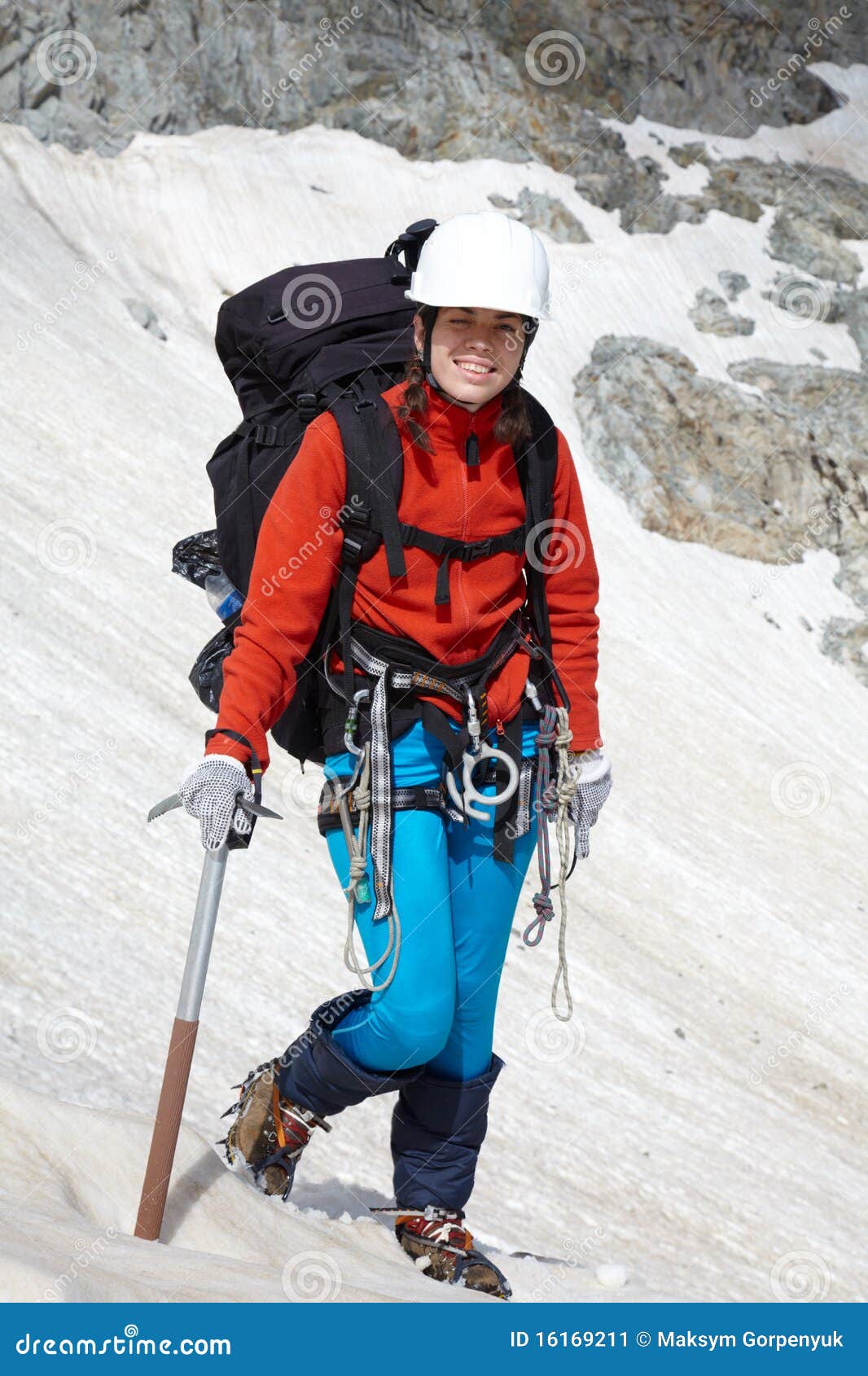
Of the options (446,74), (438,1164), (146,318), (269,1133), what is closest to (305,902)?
(269,1133)

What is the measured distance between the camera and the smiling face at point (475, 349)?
12.3ft

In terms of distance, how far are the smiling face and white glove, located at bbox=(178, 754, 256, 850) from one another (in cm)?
126

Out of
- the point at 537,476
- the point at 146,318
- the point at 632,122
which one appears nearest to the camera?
the point at 537,476

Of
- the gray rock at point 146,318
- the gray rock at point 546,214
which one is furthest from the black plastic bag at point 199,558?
the gray rock at point 546,214

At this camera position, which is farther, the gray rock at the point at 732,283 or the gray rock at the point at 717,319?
the gray rock at the point at 732,283

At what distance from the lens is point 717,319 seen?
32875 mm

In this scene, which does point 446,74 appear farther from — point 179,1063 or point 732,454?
point 179,1063

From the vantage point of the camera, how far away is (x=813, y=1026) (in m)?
13.0

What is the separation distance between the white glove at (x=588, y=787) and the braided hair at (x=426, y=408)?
1075mm

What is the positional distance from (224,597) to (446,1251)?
2200 millimetres

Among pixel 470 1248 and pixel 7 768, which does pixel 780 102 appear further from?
pixel 470 1248

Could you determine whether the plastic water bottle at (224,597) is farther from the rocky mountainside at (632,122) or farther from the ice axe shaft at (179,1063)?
the rocky mountainside at (632,122)

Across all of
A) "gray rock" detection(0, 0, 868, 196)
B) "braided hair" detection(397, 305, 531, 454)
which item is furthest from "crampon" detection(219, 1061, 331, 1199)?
"gray rock" detection(0, 0, 868, 196)

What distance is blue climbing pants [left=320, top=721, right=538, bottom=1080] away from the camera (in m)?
3.75
